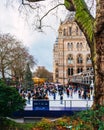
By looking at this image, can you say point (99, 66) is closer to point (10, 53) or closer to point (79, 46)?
point (10, 53)

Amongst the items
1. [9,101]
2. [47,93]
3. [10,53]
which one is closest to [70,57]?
[10,53]

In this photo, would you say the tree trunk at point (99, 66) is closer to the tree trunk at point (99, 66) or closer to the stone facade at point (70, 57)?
the tree trunk at point (99, 66)

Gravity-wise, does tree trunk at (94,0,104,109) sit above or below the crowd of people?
above

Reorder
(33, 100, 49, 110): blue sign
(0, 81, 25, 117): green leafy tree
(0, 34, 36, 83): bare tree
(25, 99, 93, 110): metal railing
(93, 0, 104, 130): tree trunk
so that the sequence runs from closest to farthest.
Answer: (93, 0, 104, 130): tree trunk
(0, 81, 25, 117): green leafy tree
(25, 99, 93, 110): metal railing
(33, 100, 49, 110): blue sign
(0, 34, 36, 83): bare tree

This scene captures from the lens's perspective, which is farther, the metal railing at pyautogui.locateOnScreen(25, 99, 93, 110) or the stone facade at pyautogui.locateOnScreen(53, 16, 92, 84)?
the stone facade at pyautogui.locateOnScreen(53, 16, 92, 84)

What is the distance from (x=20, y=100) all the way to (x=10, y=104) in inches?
33.6

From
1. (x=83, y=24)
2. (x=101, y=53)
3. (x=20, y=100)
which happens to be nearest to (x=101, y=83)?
(x=101, y=53)

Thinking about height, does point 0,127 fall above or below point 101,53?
below

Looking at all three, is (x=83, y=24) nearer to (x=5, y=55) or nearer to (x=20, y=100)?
(x=20, y=100)

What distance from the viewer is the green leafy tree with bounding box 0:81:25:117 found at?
67.9 feet

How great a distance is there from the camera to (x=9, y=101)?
21.1 meters

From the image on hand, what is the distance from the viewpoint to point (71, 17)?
14.2 m

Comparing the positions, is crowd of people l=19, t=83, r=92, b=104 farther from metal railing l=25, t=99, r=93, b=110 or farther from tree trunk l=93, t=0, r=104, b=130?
tree trunk l=93, t=0, r=104, b=130

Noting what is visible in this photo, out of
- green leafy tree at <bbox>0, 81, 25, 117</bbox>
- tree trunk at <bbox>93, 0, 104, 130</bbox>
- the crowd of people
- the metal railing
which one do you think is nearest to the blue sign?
the metal railing
